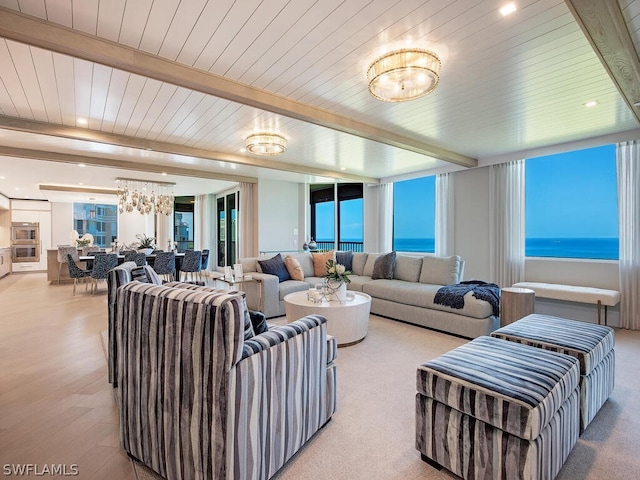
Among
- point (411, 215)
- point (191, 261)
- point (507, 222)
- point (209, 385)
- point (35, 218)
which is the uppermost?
point (35, 218)

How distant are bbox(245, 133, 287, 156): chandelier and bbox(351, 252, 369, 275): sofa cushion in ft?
8.38

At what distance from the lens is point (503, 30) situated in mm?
2086

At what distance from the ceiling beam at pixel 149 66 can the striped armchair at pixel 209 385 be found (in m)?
1.60

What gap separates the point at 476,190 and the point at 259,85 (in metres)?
4.57

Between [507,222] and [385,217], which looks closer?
[507,222]

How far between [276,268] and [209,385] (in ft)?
12.5

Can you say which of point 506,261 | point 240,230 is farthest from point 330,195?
point 506,261

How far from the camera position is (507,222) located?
17.3ft

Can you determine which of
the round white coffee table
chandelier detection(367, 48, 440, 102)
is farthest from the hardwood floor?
chandelier detection(367, 48, 440, 102)

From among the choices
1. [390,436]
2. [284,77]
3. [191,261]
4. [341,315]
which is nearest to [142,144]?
[284,77]

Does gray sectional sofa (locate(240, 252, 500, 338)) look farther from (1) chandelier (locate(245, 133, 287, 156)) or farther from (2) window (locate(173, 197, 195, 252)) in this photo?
(2) window (locate(173, 197, 195, 252))

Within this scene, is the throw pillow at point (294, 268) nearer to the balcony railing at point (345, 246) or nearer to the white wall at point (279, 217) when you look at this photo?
the white wall at point (279, 217)

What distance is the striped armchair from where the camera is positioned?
1.34 m
